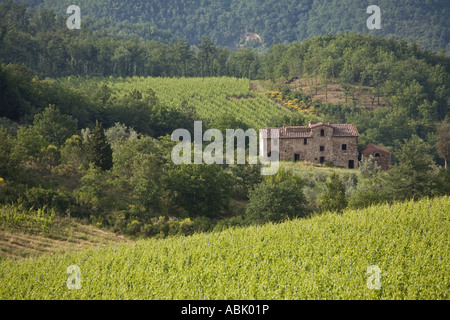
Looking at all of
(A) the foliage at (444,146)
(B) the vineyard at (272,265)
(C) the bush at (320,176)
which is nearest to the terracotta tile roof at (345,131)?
(C) the bush at (320,176)

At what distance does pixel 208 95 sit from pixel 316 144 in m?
26.8

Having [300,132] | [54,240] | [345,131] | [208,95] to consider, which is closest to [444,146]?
[345,131]

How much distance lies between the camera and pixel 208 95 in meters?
68.6

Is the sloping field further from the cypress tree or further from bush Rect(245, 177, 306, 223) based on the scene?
bush Rect(245, 177, 306, 223)

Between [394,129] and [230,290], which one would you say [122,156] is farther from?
[394,129]

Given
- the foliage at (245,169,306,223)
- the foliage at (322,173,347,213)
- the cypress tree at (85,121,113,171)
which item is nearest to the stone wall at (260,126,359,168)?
the foliage at (322,173,347,213)

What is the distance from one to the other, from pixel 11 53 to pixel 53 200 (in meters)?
48.3

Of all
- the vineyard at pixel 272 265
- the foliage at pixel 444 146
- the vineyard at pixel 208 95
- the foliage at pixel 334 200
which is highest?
the vineyard at pixel 208 95

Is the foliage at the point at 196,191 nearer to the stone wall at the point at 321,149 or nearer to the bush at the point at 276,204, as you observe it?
the bush at the point at 276,204

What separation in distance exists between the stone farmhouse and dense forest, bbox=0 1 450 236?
203cm

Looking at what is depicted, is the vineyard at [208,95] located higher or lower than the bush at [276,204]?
higher

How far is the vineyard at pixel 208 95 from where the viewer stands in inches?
2452

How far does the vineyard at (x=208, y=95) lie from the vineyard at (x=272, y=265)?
39804mm

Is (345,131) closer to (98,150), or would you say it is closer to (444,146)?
(444,146)
